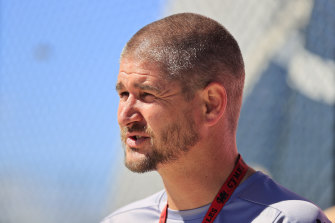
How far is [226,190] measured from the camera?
1.44m

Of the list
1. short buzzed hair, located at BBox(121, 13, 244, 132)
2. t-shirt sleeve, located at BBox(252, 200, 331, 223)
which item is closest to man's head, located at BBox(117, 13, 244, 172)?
short buzzed hair, located at BBox(121, 13, 244, 132)

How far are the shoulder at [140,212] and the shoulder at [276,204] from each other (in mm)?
393

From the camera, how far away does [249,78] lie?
628 centimetres

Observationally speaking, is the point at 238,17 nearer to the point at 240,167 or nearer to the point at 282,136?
the point at 282,136

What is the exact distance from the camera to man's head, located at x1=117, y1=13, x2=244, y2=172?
4.59 ft

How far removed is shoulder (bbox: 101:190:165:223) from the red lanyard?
0.32m

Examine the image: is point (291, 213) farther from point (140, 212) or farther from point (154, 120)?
point (140, 212)

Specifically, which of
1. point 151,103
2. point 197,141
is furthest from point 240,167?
point 151,103

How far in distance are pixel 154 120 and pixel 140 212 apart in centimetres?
48

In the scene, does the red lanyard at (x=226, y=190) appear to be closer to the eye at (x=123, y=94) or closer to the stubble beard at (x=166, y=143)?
the stubble beard at (x=166, y=143)

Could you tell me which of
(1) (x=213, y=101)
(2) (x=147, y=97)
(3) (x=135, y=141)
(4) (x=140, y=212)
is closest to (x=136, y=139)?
(3) (x=135, y=141)

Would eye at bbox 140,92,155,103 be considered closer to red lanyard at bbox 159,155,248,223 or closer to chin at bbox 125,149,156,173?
chin at bbox 125,149,156,173

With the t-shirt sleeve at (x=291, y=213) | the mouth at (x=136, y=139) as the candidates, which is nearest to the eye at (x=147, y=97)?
the mouth at (x=136, y=139)

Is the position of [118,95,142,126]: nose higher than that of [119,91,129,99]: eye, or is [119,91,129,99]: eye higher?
[119,91,129,99]: eye
